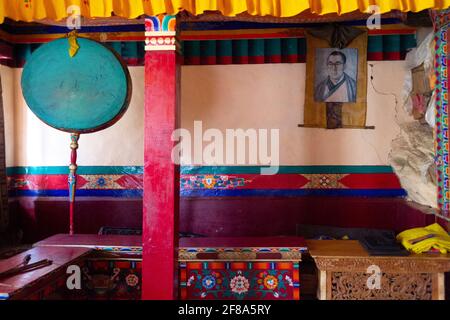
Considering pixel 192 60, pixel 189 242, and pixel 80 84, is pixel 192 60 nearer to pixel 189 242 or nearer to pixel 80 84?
pixel 80 84

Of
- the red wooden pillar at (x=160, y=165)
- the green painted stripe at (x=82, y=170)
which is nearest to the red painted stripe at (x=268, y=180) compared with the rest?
the green painted stripe at (x=82, y=170)

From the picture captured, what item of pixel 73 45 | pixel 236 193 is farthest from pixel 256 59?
pixel 73 45

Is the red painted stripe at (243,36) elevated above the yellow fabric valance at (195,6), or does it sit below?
above

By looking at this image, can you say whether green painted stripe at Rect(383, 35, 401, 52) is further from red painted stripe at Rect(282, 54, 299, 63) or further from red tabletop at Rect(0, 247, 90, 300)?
red tabletop at Rect(0, 247, 90, 300)

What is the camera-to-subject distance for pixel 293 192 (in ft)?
16.7

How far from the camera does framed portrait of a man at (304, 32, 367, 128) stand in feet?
16.5

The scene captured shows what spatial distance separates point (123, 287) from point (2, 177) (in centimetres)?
241

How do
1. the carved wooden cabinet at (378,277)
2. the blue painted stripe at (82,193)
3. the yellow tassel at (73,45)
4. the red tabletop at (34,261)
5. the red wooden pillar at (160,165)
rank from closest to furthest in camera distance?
1. the red tabletop at (34,261)
2. the red wooden pillar at (160,165)
3. the carved wooden cabinet at (378,277)
4. the yellow tassel at (73,45)
5. the blue painted stripe at (82,193)

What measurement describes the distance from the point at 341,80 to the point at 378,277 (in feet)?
8.39

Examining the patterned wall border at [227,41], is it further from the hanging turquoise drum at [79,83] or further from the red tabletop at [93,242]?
the red tabletop at [93,242]

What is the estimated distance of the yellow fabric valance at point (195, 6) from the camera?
2834 millimetres

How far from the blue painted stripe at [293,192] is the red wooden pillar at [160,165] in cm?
215

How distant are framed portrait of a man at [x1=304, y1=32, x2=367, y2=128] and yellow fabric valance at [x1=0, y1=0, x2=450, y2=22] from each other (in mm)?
2184

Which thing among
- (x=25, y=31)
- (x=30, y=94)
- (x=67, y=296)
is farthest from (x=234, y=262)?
(x=25, y=31)
